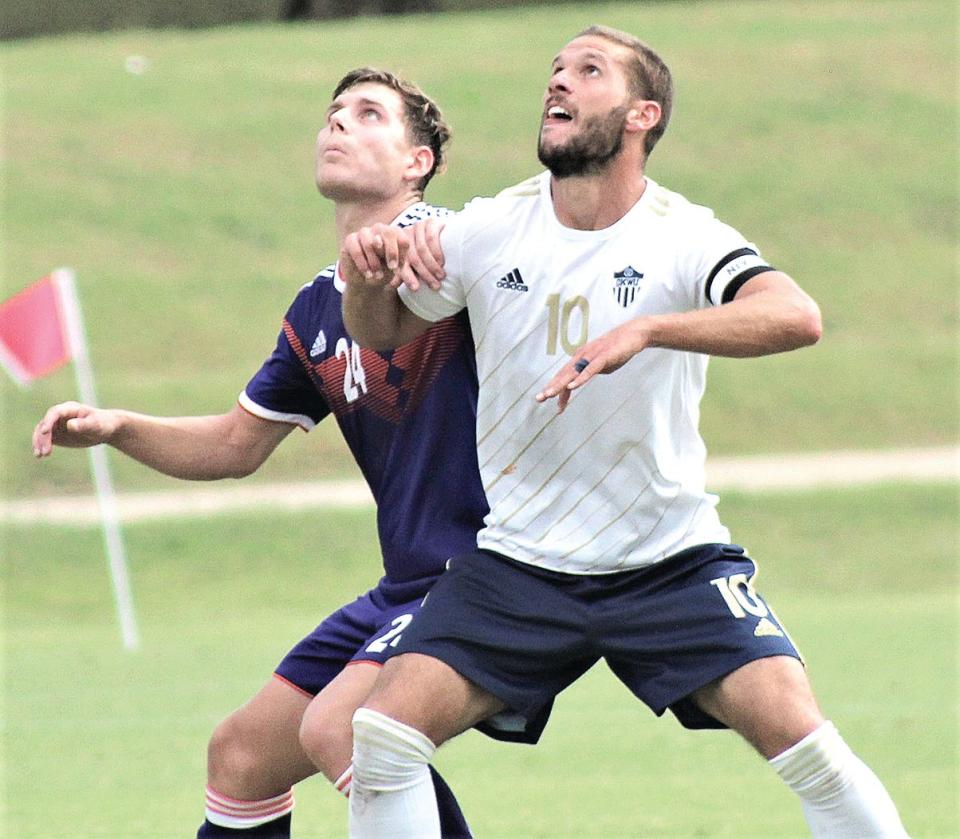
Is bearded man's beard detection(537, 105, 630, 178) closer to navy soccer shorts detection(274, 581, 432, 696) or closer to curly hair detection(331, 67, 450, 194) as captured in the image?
curly hair detection(331, 67, 450, 194)

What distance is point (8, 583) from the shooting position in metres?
18.1

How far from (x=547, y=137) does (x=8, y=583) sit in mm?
13822

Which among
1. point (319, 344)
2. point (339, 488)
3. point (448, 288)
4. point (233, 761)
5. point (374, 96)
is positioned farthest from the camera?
point (339, 488)

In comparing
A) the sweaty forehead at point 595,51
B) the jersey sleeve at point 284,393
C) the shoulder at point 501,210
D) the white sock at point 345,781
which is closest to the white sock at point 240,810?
the white sock at point 345,781

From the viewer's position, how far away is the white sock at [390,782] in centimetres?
495

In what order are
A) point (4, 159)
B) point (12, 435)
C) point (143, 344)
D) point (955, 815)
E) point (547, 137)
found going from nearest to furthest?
point (547, 137)
point (955, 815)
point (12, 435)
point (143, 344)
point (4, 159)

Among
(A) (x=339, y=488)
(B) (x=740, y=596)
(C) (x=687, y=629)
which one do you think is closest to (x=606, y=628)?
(C) (x=687, y=629)

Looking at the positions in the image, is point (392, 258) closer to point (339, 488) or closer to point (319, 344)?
point (319, 344)

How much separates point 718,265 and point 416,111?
5.04 ft

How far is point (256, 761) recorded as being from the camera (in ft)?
19.1


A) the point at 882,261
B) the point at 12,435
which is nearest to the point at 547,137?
the point at 12,435

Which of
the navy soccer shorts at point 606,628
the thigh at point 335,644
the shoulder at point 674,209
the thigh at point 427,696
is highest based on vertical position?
the shoulder at point 674,209

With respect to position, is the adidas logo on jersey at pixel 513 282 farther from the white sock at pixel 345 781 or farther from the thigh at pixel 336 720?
the white sock at pixel 345 781

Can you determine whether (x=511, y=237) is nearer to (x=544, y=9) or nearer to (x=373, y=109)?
(x=373, y=109)
